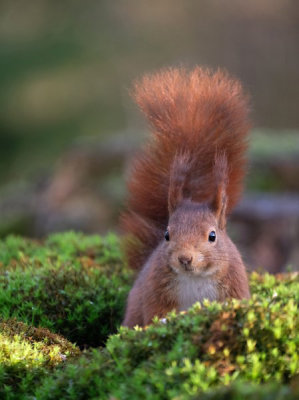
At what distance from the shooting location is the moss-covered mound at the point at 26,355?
254 centimetres

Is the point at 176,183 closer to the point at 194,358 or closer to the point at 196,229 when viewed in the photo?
the point at 196,229

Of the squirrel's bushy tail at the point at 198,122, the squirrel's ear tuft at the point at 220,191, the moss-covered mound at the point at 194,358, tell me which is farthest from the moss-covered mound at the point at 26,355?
the squirrel's bushy tail at the point at 198,122

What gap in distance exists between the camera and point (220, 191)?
3199 mm

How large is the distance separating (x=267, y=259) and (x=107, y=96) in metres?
10.0

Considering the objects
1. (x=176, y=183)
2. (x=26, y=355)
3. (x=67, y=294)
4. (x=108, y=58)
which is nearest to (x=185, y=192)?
(x=176, y=183)

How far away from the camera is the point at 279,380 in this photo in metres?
2.30

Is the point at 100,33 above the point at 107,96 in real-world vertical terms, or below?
above

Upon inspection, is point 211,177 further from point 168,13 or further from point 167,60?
point 168,13

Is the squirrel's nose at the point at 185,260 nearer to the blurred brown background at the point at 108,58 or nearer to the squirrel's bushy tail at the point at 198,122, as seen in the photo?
the squirrel's bushy tail at the point at 198,122

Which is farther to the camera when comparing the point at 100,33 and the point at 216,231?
the point at 100,33

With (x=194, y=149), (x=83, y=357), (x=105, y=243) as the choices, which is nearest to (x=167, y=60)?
(x=105, y=243)

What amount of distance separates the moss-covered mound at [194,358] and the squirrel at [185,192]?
21.9 inches

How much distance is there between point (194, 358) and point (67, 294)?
135 centimetres

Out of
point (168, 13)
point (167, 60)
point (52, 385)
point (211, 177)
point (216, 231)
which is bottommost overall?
point (52, 385)
